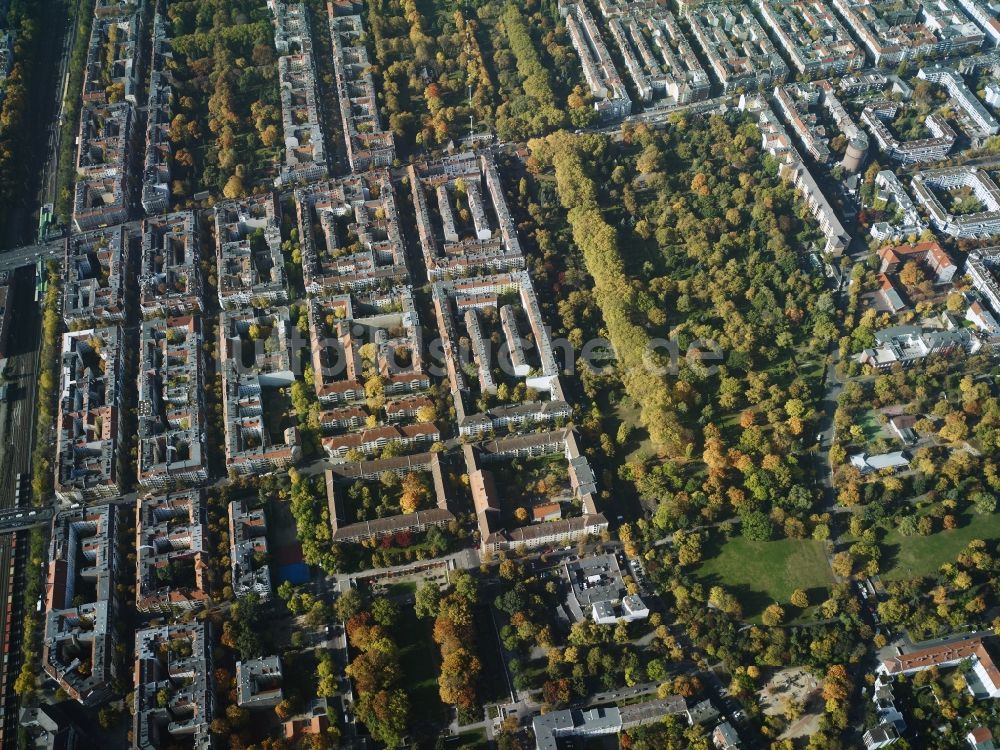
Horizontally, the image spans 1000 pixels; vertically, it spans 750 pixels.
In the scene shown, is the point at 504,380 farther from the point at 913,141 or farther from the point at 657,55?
the point at 657,55

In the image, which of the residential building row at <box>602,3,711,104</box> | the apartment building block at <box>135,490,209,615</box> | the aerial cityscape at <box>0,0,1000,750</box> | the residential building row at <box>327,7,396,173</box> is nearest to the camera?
the aerial cityscape at <box>0,0,1000,750</box>

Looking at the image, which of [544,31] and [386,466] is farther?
[544,31]

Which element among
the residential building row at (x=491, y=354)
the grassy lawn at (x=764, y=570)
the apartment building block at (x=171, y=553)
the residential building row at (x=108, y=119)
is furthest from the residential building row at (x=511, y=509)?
the residential building row at (x=108, y=119)

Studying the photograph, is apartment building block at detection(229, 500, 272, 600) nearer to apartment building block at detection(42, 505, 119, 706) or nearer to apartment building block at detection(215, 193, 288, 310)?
apartment building block at detection(42, 505, 119, 706)

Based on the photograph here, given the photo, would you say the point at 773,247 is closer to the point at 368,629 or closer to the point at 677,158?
the point at 677,158

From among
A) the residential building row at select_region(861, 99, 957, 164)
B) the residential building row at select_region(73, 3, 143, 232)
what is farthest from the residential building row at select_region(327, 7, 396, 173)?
the residential building row at select_region(861, 99, 957, 164)

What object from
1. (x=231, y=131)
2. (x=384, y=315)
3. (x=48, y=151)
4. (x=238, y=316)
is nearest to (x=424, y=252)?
(x=384, y=315)
